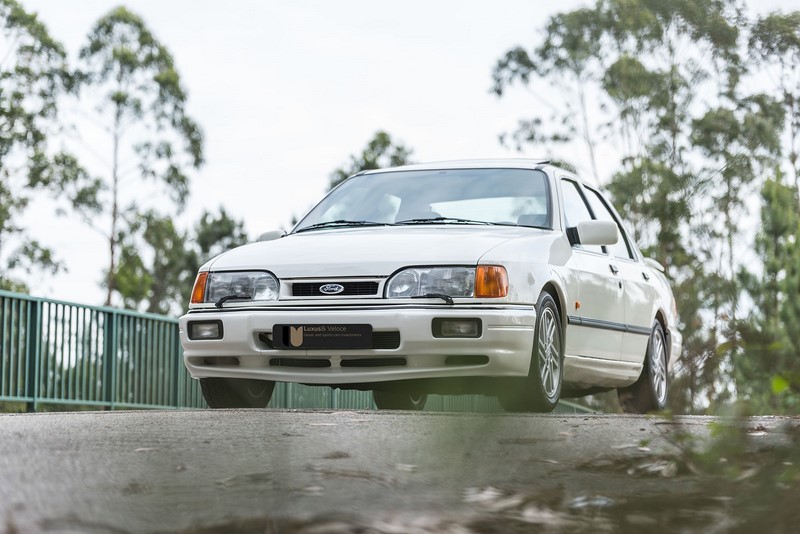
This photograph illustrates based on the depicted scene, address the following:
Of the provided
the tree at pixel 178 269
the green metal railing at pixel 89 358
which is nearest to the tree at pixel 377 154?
the tree at pixel 178 269

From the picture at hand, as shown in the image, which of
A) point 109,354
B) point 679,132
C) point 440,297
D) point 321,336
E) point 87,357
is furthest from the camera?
point 679,132

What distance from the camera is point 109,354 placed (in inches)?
552

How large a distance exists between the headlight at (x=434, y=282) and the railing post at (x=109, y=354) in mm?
7373

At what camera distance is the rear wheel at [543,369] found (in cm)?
738

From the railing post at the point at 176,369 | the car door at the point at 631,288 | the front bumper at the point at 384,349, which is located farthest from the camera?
the railing post at the point at 176,369

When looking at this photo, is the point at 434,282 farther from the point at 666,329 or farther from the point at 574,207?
the point at 666,329

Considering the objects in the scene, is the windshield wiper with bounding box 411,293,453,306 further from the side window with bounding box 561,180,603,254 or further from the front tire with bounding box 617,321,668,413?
the front tire with bounding box 617,321,668,413

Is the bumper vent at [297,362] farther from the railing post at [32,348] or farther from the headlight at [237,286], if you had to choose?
the railing post at [32,348]

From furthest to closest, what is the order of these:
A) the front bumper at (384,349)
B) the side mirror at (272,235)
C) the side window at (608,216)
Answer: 1. the side window at (608,216)
2. the side mirror at (272,235)
3. the front bumper at (384,349)

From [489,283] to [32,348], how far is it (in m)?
6.64

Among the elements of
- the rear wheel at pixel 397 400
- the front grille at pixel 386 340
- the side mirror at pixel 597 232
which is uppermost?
the side mirror at pixel 597 232

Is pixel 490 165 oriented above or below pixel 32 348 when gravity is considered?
above

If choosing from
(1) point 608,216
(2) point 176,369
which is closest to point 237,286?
(1) point 608,216

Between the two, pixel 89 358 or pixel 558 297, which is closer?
pixel 558 297
